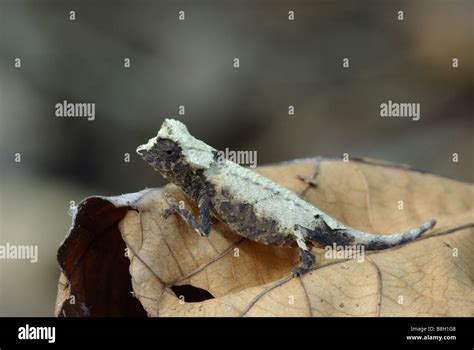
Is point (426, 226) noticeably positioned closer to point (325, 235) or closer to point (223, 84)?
point (325, 235)

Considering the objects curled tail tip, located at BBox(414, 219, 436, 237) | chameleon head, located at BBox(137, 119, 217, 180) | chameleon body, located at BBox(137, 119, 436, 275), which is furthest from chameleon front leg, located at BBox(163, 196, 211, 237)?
curled tail tip, located at BBox(414, 219, 436, 237)

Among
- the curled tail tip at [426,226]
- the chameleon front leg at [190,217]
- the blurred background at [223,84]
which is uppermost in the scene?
the blurred background at [223,84]

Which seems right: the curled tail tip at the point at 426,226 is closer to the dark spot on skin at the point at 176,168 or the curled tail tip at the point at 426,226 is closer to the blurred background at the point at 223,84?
the dark spot on skin at the point at 176,168

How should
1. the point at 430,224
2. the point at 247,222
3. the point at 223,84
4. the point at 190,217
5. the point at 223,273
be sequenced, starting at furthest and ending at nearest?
the point at 223,84 → the point at 430,224 → the point at 247,222 → the point at 190,217 → the point at 223,273

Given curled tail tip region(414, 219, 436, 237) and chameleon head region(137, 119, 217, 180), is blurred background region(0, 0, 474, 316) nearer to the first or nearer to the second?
chameleon head region(137, 119, 217, 180)

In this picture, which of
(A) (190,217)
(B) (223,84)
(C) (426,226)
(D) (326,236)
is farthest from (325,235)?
(B) (223,84)

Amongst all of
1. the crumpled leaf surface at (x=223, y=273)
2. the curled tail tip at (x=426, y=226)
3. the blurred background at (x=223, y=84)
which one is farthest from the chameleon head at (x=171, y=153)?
the blurred background at (x=223, y=84)
